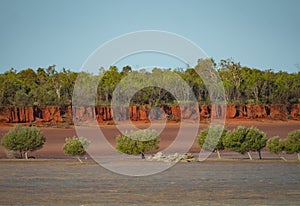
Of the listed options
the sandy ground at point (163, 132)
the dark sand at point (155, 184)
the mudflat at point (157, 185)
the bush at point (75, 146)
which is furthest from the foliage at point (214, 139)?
the bush at point (75, 146)

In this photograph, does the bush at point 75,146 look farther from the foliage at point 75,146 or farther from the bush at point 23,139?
the bush at point 23,139

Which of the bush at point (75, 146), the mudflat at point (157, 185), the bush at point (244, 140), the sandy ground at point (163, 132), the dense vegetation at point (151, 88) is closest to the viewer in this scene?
the mudflat at point (157, 185)

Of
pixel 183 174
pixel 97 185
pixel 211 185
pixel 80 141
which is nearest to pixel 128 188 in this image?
pixel 97 185

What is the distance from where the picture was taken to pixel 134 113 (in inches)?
2977

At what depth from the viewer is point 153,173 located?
40.4m

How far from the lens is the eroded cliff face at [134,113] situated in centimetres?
7444

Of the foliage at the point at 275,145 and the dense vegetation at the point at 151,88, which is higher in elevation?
the dense vegetation at the point at 151,88

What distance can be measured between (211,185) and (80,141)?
1645 centimetres

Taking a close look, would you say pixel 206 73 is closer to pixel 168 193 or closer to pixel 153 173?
pixel 153 173

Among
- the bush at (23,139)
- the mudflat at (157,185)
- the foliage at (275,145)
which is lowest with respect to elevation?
the mudflat at (157,185)

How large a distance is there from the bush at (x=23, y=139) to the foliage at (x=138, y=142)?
5587mm

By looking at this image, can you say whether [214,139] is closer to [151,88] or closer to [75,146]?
[75,146]

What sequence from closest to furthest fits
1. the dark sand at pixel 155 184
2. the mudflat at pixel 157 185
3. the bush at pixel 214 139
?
1. the mudflat at pixel 157 185
2. the dark sand at pixel 155 184
3. the bush at pixel 214 139

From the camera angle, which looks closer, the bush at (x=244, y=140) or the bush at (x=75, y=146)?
the bush at (x=244, y=140)
